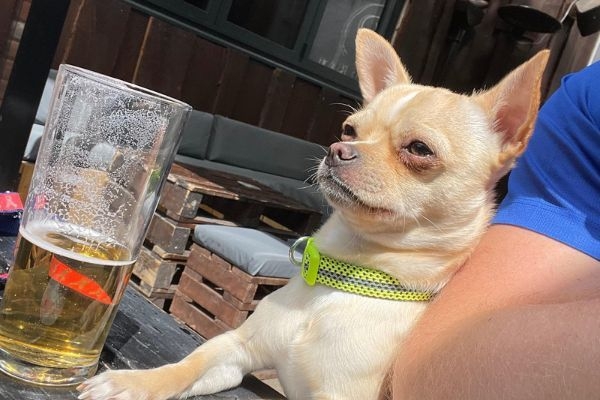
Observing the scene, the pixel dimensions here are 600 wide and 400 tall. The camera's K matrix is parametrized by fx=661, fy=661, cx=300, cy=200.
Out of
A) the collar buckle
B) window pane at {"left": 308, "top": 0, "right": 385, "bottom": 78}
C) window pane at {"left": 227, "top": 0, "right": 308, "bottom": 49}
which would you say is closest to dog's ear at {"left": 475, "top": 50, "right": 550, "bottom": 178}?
the collar buckle

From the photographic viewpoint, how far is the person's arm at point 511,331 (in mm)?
759

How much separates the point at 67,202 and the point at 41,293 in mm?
111

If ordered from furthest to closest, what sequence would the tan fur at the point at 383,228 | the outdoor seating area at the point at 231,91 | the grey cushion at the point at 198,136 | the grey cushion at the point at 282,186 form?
the grey cushion at the point at 198,136
the grey cushion at the point at 282,186
the outdoor seating area at the point at 231,91
the tan fur at the point at 383,228

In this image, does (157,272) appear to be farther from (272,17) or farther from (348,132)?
(272,17)

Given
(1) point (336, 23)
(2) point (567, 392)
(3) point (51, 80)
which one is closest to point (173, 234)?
(3) point (51, 80)

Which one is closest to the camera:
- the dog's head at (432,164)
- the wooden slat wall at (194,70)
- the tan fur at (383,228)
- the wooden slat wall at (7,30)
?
the tan fur at (383,228)

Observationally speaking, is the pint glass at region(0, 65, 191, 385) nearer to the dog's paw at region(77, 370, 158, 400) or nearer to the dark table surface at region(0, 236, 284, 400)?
the dog's paw at region(77, 370, 158, 400)

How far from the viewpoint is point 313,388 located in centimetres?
107

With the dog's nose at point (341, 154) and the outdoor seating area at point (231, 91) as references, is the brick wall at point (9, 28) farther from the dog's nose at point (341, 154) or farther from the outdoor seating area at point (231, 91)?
the dog's nose at point (341, 154)

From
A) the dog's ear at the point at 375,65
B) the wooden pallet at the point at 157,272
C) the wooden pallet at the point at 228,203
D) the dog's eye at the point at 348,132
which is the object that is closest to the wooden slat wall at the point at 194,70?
the wooden pallet at the point at 228,203

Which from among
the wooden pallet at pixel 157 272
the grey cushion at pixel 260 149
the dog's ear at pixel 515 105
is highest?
the dog's ear at pixel 515 105

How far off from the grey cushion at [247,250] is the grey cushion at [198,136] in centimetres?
146

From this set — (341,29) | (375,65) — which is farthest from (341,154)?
(341,29)

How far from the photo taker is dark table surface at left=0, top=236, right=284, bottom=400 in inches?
38.0
